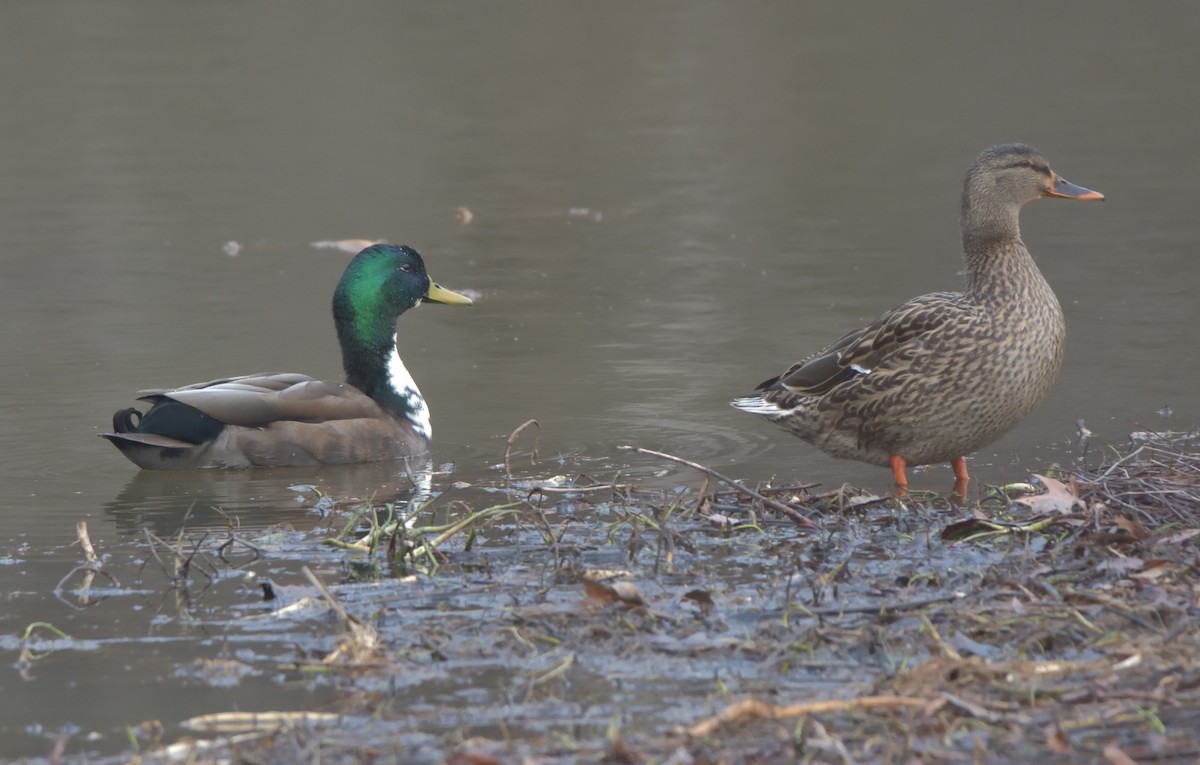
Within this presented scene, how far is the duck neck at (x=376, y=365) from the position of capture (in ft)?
30.5

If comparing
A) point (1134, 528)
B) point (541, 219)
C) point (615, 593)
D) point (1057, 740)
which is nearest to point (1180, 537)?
point (1134, 528)

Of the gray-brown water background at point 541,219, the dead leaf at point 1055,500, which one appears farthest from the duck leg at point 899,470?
the dead leaf at point 1055,500

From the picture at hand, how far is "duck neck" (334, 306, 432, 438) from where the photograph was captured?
930cm

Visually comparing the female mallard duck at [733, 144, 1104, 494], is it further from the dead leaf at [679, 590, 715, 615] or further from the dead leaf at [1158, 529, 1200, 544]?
the dead leaf at [679, 590, 715, 615]

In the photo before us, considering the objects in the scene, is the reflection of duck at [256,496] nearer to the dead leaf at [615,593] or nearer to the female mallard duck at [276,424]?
the female mallard duck at [276,424]

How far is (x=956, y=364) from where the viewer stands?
23.5 ft

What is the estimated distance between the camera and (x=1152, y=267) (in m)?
12.3

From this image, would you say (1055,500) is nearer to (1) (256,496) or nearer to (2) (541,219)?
(1) (256,496)

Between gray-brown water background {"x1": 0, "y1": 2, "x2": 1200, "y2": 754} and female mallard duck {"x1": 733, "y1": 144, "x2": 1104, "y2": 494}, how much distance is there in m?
0.45

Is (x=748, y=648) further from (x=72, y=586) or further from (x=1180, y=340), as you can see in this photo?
(x=1180, y=340)

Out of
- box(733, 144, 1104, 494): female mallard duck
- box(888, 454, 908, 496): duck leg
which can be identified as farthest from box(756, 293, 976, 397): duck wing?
box(888, 454, 908, 496): duck leg

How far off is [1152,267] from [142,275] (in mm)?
7380

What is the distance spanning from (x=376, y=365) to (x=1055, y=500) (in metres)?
4.59

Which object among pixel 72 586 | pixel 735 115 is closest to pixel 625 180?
pixel 735 115
